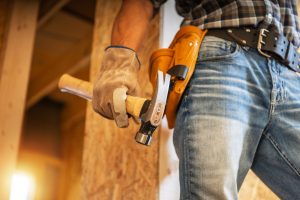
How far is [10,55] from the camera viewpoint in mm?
2682

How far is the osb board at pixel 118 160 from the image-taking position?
1.61 meters

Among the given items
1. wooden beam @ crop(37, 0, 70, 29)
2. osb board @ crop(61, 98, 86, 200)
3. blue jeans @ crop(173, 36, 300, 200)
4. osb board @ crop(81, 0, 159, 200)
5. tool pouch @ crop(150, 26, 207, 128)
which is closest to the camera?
blue jeans @ crop(173, 36, 300, 200)

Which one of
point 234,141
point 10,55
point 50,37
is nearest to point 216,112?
point 234,141

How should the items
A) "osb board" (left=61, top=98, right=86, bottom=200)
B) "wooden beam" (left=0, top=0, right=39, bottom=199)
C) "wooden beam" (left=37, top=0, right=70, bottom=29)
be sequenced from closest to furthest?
1. "wooden beam" (left=0, top=0, right=39, bottom=199)
2. "wooden beam" (left=37, top=0, right=70, bottom=29)
3. "osb board" (left=61, top=98, right=86, bottom=200)

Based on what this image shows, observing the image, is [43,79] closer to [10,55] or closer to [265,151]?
[10,55]

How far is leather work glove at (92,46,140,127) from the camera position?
112cm

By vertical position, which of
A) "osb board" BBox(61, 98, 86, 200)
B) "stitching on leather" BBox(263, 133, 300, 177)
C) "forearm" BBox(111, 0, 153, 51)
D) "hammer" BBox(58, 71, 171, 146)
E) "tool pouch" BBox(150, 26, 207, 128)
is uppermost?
"forearm" BBox(111, 0, 153, 51)

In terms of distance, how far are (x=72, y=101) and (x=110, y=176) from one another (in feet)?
11.9

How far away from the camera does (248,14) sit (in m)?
1.12

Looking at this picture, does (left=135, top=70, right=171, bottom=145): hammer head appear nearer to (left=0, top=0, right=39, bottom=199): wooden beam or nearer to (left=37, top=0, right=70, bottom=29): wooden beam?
(left=0, top=0, right=39, bottom=199): wooden beam

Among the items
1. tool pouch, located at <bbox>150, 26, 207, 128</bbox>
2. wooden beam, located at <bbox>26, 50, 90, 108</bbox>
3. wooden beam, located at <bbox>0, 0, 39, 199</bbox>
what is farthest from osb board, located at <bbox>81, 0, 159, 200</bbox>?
wooden beam, located at <bbox>26, 50, 90, 108</bbox>

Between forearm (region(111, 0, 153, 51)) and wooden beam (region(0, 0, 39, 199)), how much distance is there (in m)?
1.49

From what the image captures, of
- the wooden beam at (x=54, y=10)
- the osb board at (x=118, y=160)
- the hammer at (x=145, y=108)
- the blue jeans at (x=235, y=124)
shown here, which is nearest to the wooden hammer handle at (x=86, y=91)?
the hammer at (x=145, y=108)

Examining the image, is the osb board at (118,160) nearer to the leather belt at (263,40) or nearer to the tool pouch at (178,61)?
the tool pouch at (178,61)
